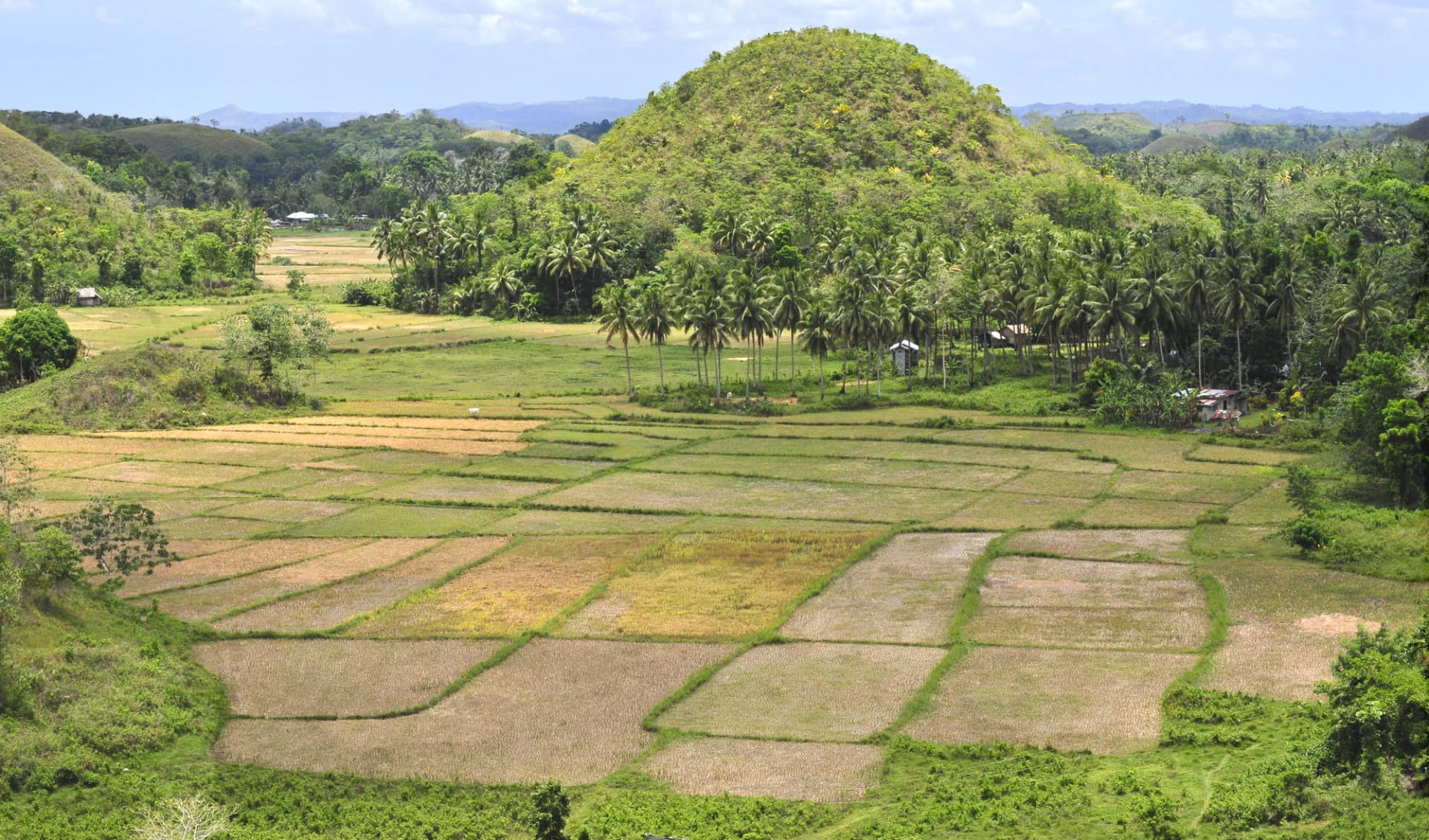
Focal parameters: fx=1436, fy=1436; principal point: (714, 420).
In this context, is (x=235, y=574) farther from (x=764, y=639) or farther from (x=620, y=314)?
(x=620, y=314)

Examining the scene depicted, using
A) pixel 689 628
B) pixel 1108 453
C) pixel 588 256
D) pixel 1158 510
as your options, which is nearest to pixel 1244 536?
pixel 1158 510

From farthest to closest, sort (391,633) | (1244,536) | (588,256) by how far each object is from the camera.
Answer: (588,256)
(1244,536)
(391,633)

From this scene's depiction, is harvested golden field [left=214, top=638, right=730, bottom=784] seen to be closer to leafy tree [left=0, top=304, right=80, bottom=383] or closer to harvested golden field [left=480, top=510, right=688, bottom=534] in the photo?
harvested golden field [left=480, top=510, right=688, bottom=534]

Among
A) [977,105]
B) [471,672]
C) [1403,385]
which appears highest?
[977,105]

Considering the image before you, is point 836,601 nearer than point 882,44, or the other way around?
point 836,601

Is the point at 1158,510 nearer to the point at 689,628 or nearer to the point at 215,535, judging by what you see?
the point at 689,628

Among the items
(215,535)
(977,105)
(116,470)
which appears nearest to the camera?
(215,535)

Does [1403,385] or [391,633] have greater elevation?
[1403,385]
